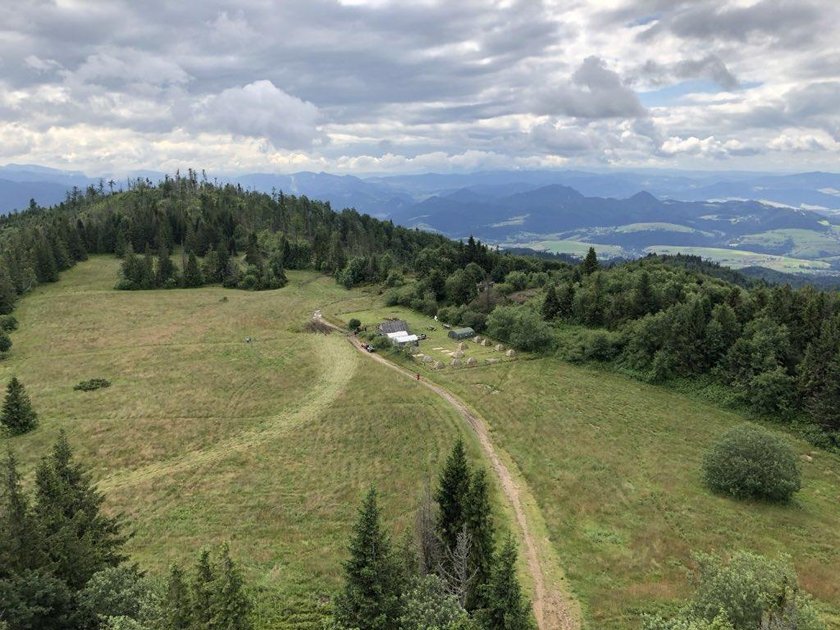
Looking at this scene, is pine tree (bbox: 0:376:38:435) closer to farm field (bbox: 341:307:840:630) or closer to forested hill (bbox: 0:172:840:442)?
forested hill (bbox: 0:172:840:442)

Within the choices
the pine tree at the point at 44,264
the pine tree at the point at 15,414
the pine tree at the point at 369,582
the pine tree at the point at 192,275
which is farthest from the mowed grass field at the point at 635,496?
the pine tree at the point at 44,264

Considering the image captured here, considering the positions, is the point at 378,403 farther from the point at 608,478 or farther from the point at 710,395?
the point at 710,395

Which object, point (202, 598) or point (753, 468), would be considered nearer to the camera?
point (202, 598)

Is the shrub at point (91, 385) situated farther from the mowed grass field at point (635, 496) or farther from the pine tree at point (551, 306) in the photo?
the pine tree at point (551, 306)

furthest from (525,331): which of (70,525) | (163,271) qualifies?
(163,271)

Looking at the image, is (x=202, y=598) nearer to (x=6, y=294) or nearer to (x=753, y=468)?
(x=753, y=468)

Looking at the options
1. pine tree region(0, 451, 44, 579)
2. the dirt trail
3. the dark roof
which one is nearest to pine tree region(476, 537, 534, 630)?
the dirt trail
